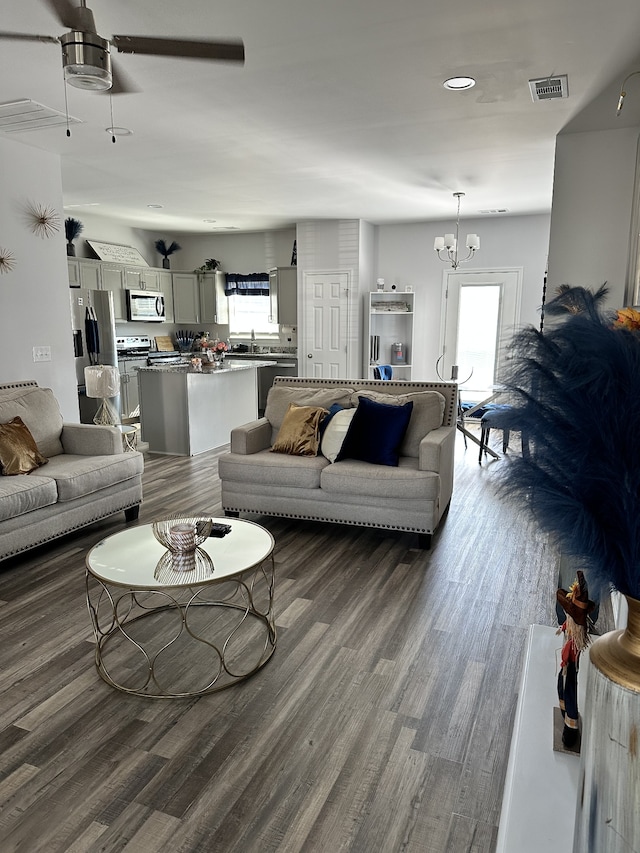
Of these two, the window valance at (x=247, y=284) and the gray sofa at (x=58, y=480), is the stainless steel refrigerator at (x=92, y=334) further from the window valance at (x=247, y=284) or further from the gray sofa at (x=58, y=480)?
the gray sofa at (x=58, y=480)

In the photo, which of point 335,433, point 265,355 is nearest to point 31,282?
point 335,433

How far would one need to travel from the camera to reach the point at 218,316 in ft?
31.7

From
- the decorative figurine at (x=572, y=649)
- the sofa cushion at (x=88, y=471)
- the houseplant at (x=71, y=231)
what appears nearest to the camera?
the decorative figurine at (x=572, y=649)

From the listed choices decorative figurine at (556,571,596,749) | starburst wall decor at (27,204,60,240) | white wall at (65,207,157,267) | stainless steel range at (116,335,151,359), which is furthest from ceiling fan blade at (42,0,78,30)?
stainless steel range at (116,335,151,359)

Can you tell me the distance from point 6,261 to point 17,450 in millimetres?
1810

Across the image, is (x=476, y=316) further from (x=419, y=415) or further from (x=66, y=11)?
(x=66, y=11)

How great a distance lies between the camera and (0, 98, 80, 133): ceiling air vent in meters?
3.76

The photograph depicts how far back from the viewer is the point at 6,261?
4.57 meters

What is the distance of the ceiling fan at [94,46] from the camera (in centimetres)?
215

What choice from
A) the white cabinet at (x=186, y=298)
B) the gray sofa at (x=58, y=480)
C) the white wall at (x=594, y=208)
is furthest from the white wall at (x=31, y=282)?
the white cabinet at (x=186, y=298)

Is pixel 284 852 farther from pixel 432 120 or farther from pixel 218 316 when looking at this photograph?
pixel 218 316

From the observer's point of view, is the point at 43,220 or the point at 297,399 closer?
the point at 297,399

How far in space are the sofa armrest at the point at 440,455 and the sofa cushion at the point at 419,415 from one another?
0.25 ft

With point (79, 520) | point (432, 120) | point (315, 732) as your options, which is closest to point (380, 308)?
point (432, 120)
